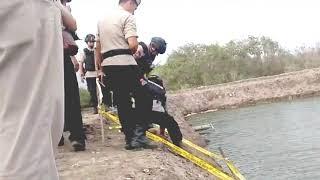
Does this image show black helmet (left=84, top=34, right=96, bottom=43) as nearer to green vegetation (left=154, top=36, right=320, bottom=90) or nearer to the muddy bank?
the muddy bank

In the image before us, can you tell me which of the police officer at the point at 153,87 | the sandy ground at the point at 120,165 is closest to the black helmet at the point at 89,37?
the police officer at the point at 153,87

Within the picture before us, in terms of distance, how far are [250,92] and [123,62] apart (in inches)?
983

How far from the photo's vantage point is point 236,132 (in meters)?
13.6

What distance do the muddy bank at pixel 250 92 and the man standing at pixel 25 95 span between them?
88.8ft

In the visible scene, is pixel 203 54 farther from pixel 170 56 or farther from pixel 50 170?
pixel 50 170

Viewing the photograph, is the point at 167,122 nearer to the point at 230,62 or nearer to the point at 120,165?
the point at 120,165

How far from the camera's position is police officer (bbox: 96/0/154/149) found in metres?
6.26

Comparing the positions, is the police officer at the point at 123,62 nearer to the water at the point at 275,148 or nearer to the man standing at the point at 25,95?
the water at the point at 275,148

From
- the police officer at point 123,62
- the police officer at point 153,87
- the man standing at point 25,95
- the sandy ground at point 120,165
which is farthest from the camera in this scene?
the police officer at point 153,87

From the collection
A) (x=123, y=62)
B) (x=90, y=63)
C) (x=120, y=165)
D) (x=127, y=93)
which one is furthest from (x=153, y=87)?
(x=90, y=63)

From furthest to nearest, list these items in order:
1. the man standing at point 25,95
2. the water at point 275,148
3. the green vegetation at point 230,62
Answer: the green vegetation at point 230,62, the water at point 275,148, the man standing at point 25,95

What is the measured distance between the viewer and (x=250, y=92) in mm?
30625

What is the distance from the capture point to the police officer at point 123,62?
6262mm

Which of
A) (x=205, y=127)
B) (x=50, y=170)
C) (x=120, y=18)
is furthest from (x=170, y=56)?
(x=50, y=170)
